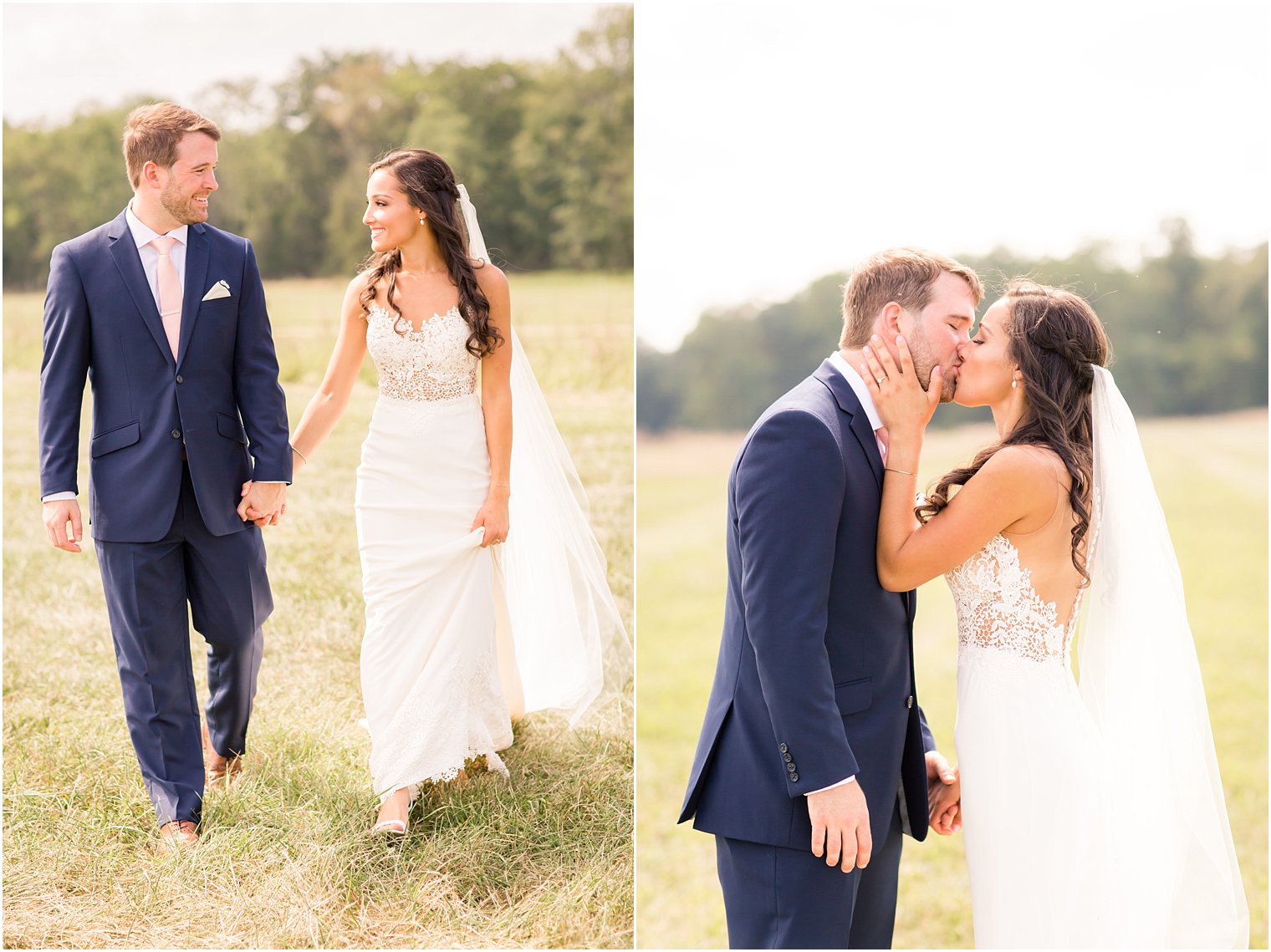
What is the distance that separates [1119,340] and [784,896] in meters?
19.4

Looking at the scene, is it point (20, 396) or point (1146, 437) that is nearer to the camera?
point (20, 396)

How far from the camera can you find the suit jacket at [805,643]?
2.44 m

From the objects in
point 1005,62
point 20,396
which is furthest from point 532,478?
point 1005,62

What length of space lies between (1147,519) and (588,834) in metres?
2.26

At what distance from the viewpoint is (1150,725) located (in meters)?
3.16

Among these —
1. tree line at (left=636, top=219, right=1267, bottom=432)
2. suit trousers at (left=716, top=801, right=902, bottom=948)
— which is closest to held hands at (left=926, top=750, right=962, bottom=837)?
suit trousers at (left=716, top=801, right=902, bottom=948)

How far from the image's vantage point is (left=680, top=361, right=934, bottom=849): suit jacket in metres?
2.44

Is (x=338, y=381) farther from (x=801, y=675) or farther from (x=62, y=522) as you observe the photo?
(x=801, y=675)

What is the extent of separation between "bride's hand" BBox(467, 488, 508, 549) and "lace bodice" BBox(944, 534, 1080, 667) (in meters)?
1.65

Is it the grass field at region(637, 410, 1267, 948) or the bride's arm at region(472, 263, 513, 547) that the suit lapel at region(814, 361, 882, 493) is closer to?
the grass field at region(637, 410, 1267, 948)

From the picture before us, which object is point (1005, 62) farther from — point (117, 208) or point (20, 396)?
point (20, 396)

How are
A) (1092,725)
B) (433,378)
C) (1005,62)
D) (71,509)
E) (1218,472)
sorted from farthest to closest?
(1218,472) < (1005,62) < (433,378) < (71,509) < (1092,725)

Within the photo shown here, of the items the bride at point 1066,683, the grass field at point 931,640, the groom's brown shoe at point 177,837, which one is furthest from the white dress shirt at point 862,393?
the groom's brown shoe at point 177,837

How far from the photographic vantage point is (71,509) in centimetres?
349
